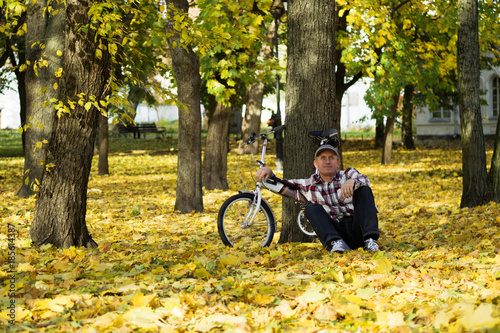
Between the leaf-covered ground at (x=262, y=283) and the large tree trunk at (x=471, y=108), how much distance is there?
1.34 feet

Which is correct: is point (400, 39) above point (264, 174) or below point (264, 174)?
above

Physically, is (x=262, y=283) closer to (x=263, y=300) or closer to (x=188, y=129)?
(x=263, y=300)

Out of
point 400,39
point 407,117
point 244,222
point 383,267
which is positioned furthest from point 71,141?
point 407,117

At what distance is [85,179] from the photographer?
6.21m

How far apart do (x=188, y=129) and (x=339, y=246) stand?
16.7ft

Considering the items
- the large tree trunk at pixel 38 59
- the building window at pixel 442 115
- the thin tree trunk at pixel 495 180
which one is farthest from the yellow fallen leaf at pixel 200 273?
the building window at pixel 442 115

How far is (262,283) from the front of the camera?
430cm

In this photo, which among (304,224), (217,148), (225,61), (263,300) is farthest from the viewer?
(217,148)

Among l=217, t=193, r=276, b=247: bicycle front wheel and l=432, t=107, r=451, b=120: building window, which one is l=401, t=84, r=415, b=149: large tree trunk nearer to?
l=432, t=107, r=451, b=120: building window

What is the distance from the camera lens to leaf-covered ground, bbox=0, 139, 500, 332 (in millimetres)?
3295

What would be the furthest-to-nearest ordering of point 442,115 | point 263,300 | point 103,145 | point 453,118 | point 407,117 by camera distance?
1. point 442,115
2. point 453,118
3. point 407,117
4. point 103,145
5. point 263,300

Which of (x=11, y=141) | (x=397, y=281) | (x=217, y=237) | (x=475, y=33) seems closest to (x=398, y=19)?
(x=475, y=33)

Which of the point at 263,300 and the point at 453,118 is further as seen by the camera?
the point at 453,118

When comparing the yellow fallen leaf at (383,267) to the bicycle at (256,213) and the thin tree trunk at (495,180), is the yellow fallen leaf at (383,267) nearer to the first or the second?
the bicycle at (256,213)
